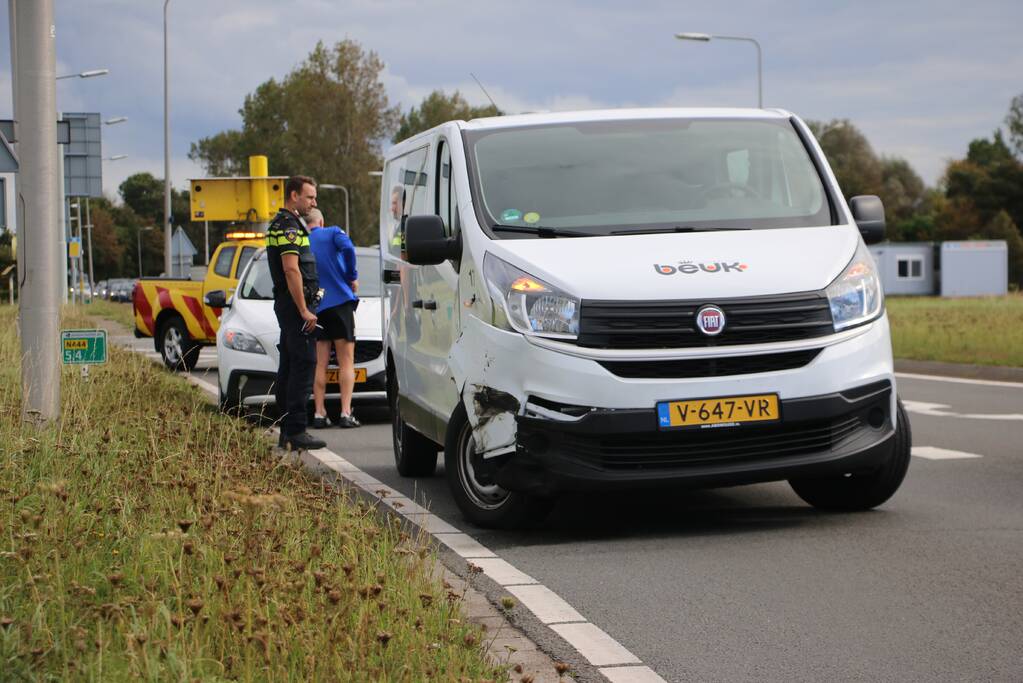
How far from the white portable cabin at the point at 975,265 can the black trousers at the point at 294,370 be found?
70.5 metres

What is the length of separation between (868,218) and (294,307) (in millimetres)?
4236

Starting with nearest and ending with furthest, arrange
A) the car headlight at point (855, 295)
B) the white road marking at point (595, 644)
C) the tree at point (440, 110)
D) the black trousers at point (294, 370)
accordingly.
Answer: the white road marking at point (595, 644)
the car headlight at point (855, 295)
the black trousers at point (294, 370)
the tree at point (440, 110)

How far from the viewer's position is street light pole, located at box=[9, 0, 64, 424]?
9.50 metres

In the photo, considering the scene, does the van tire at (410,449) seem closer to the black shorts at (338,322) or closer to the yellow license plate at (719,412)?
the black shorts at (338,322)

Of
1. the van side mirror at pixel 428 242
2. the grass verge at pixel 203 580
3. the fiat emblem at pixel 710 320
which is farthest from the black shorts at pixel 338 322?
the fiat emblem at pixel 710 320

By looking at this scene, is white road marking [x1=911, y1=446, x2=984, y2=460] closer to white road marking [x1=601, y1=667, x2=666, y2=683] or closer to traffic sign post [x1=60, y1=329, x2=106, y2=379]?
traffic sign post [x1=60, y1=329, x2=106, y2=379]

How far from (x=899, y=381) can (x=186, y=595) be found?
47.7 ft

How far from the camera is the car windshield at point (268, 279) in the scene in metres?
15.0

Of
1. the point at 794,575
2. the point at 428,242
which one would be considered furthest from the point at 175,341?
the point at 794,575

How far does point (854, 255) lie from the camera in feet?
24.1

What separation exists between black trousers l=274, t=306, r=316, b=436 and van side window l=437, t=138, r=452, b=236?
2.34 meters

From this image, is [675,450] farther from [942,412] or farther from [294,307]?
[942,412]

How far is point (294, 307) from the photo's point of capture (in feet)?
34.8

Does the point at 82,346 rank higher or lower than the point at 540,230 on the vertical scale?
lower
